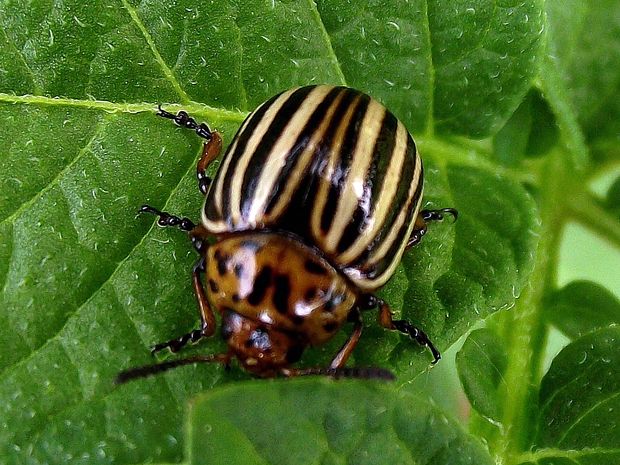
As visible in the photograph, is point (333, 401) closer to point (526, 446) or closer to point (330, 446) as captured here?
point (330, 446)

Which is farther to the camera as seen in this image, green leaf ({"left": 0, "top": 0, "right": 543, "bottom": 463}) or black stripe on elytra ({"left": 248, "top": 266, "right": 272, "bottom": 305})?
black stripe on elytra ({"left": 248, "top": 266, "right": 272, "bottom": 305})

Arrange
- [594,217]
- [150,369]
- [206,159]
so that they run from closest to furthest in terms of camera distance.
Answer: [150,369] < [206,159] < [594,217]

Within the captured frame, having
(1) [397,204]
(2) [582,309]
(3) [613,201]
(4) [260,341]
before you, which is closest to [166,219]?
(4) [260,341]

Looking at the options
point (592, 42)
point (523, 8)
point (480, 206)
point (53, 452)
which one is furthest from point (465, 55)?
point (53, 452)

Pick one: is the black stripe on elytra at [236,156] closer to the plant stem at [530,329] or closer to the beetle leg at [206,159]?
the beetle leg at [206,159]

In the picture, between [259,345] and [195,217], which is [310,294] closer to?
[259,345]

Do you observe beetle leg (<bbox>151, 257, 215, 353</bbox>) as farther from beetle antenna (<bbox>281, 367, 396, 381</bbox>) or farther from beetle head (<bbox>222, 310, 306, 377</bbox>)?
beetle antenna (<bbox>281, 367, 396, 381</bbox>)

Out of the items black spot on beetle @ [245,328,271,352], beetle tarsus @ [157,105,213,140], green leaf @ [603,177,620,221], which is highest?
beetle tarsus @ [157,105,213,140]

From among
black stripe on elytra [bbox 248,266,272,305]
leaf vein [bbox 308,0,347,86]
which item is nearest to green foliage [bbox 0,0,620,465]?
leaf vein [bbox 308,0,347,86]

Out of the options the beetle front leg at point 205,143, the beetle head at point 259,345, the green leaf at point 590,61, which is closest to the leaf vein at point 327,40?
the beetle front leg at point 205,143
